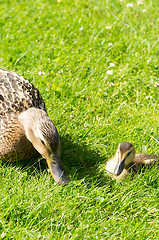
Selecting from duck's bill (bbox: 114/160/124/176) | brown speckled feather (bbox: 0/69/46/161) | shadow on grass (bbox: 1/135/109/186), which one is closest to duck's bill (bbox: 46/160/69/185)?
shadow on grass (bbox: 1/135/109/186)

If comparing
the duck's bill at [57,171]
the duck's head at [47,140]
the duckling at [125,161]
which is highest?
the duck's head at [47,140]

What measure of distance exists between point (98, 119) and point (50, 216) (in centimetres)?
178

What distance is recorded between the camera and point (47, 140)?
3316 millimetres

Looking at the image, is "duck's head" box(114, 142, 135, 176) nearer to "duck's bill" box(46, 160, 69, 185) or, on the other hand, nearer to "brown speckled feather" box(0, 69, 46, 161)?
"duck's bill" box(46, 160, 69, 185)

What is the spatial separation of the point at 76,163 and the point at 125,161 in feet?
2.17

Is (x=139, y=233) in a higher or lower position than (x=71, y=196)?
lower

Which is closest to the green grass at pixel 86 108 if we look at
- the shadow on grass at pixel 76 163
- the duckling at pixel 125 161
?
the shadow on grass at pixel 76 163

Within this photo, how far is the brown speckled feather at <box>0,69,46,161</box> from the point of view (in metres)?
3.71

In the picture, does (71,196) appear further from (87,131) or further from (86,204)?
(87,131)

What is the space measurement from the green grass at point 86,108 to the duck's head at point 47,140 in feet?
0.63

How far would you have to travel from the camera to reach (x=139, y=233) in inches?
123

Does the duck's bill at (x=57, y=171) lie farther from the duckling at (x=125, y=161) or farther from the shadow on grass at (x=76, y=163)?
the duckling at (x=125, y=161)

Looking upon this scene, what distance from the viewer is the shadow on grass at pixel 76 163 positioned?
3.86 metres

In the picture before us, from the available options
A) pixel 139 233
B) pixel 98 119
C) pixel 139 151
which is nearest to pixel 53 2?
pixel 98 119
